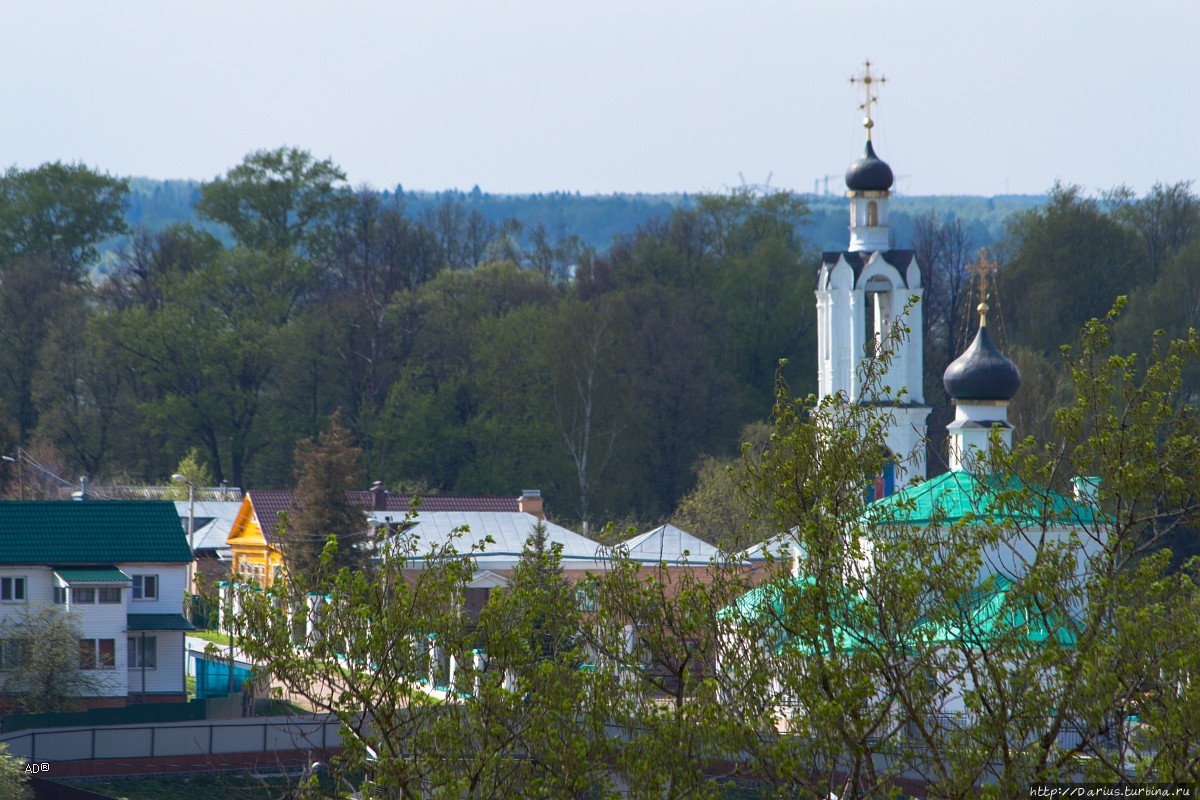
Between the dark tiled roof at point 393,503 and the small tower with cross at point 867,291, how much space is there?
10.6 m

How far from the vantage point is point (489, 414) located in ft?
200

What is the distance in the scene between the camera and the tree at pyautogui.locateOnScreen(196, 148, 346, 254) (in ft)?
220

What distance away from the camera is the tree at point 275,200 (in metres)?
67.2

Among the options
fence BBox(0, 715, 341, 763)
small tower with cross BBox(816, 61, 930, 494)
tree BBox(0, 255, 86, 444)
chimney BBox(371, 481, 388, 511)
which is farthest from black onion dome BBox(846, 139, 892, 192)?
tree BBox(0, 255, 86, 444)

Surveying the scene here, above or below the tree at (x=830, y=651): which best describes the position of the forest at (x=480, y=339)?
above

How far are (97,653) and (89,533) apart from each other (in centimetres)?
213

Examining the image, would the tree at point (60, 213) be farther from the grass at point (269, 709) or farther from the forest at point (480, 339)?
the grass at point (269, 709)

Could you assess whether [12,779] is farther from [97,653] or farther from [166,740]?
[97,653]

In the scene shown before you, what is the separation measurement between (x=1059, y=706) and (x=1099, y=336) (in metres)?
2.39

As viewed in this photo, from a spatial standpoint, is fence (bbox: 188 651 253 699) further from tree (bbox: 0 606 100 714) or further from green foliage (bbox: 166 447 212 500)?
green foliage (bbox: 166 447 212 500)

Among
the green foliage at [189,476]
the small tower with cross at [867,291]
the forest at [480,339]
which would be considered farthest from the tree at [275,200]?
the small tower with cross at [867,291]

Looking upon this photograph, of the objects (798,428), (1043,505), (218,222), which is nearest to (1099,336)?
(1043,505)

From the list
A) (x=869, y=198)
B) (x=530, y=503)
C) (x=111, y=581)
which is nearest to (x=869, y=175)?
(x=869, y=198)

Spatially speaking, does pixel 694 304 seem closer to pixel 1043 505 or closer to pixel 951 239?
pixel 951 239
